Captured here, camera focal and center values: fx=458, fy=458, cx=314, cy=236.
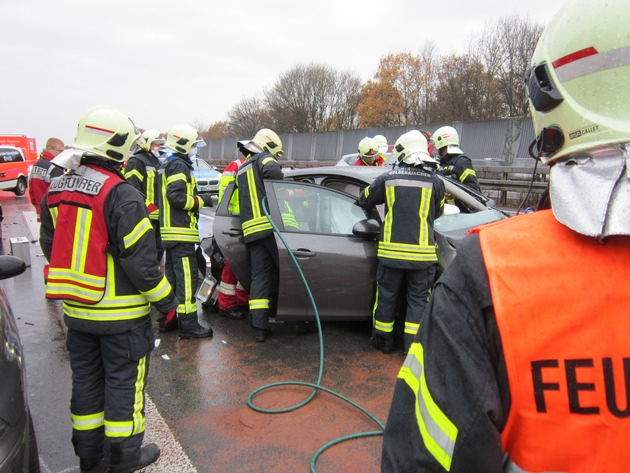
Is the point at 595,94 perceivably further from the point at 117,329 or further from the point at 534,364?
the point at 117,329

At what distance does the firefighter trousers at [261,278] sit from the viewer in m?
4.19

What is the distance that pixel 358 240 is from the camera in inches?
162

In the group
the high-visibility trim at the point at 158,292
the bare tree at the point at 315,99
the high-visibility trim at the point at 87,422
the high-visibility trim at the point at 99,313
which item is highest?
the bare tree at the point at 315,99

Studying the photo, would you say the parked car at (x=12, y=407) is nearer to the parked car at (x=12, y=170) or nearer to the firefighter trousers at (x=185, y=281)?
the firefighter trousers at (x=185, y=281)

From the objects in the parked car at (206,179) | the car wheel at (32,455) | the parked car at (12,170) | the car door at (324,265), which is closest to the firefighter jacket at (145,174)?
the car door at (324,265)

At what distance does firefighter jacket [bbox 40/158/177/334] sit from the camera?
7.78 ft

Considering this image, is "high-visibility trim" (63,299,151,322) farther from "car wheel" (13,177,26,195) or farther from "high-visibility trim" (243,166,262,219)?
"car wheel" (13,177,26,195)

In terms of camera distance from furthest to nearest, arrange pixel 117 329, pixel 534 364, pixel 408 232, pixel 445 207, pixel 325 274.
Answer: pixel 445 207 < pixel 325 274 < pixel 408 232 < pixel 117 329 < pixel 534 364

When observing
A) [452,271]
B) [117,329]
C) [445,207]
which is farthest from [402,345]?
[452,271]

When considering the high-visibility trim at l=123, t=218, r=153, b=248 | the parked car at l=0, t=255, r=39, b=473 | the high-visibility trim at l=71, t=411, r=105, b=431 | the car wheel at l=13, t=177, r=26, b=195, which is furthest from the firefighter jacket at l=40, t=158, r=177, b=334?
the car wheel at l=13, t=177, r=26, b=195

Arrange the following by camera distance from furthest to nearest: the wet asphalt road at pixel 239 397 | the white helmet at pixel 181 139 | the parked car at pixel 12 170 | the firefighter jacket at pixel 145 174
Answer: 1. the parked car at pixel 12 170
2. the firefighter jacket at pixel 145 174
3. the white helmet at pixel 181 139
4. the wet asphalt road at pixel 239 397

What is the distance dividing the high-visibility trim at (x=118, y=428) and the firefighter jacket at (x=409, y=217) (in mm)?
2244

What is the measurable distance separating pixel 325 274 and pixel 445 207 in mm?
1311

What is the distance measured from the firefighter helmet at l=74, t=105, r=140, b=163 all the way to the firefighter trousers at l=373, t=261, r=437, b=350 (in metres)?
2.24
